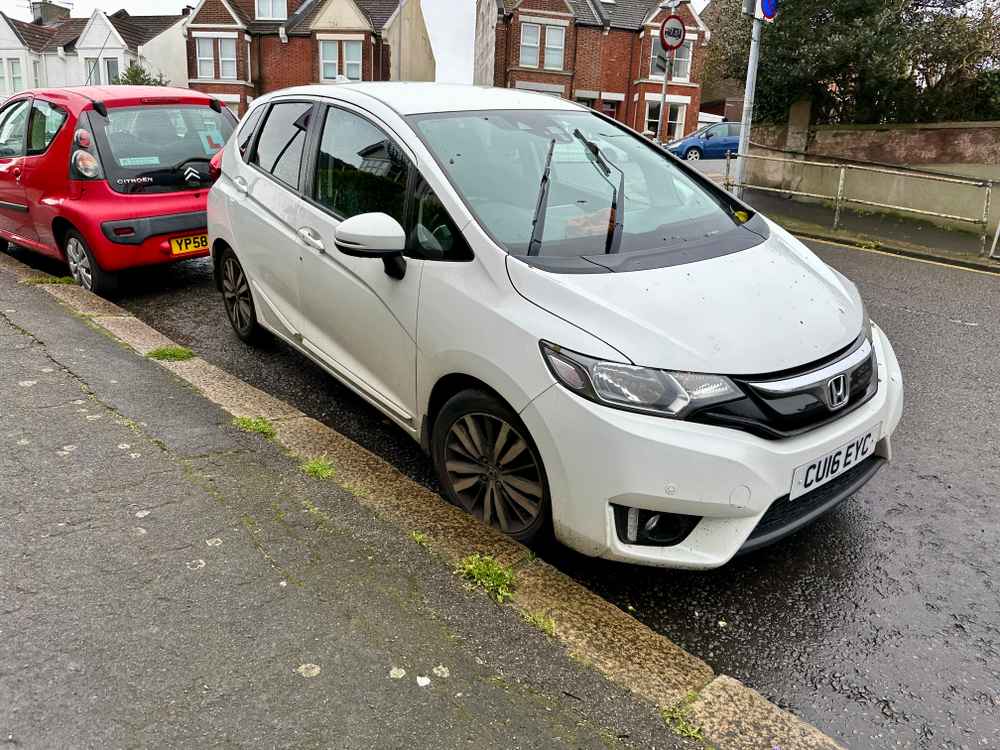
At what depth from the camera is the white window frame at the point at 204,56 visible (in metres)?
42.3

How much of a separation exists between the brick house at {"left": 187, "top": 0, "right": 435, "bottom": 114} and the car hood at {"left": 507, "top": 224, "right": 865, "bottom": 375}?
40890 millimetres

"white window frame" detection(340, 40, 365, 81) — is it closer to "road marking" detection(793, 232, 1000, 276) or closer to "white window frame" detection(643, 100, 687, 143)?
"white window frame" detection(643, 100, 687, 143)

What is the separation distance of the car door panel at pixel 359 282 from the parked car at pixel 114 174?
9.12 ft

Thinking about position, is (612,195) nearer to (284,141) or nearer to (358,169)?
(358,169)

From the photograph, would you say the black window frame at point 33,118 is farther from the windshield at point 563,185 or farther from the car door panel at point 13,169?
the windshield at point 563,185

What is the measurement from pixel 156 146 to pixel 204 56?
40.7 metres

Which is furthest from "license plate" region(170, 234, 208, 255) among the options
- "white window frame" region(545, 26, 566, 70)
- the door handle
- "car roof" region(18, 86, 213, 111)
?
"white window frame" region(545, 26, 566, 70)

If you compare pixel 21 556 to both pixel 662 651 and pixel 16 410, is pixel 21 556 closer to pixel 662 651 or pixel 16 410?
pixel 16 410

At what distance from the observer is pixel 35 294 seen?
624 cm

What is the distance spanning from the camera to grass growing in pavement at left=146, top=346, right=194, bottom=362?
16.4ft

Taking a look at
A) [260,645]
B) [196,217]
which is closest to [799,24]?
[196,217]

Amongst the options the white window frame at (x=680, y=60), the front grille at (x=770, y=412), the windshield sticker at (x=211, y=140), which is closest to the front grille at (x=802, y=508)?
the front grille at (x=770, y=412)

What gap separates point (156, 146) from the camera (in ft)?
22.1

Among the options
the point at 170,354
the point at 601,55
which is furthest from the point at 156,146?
the point at 601,55
